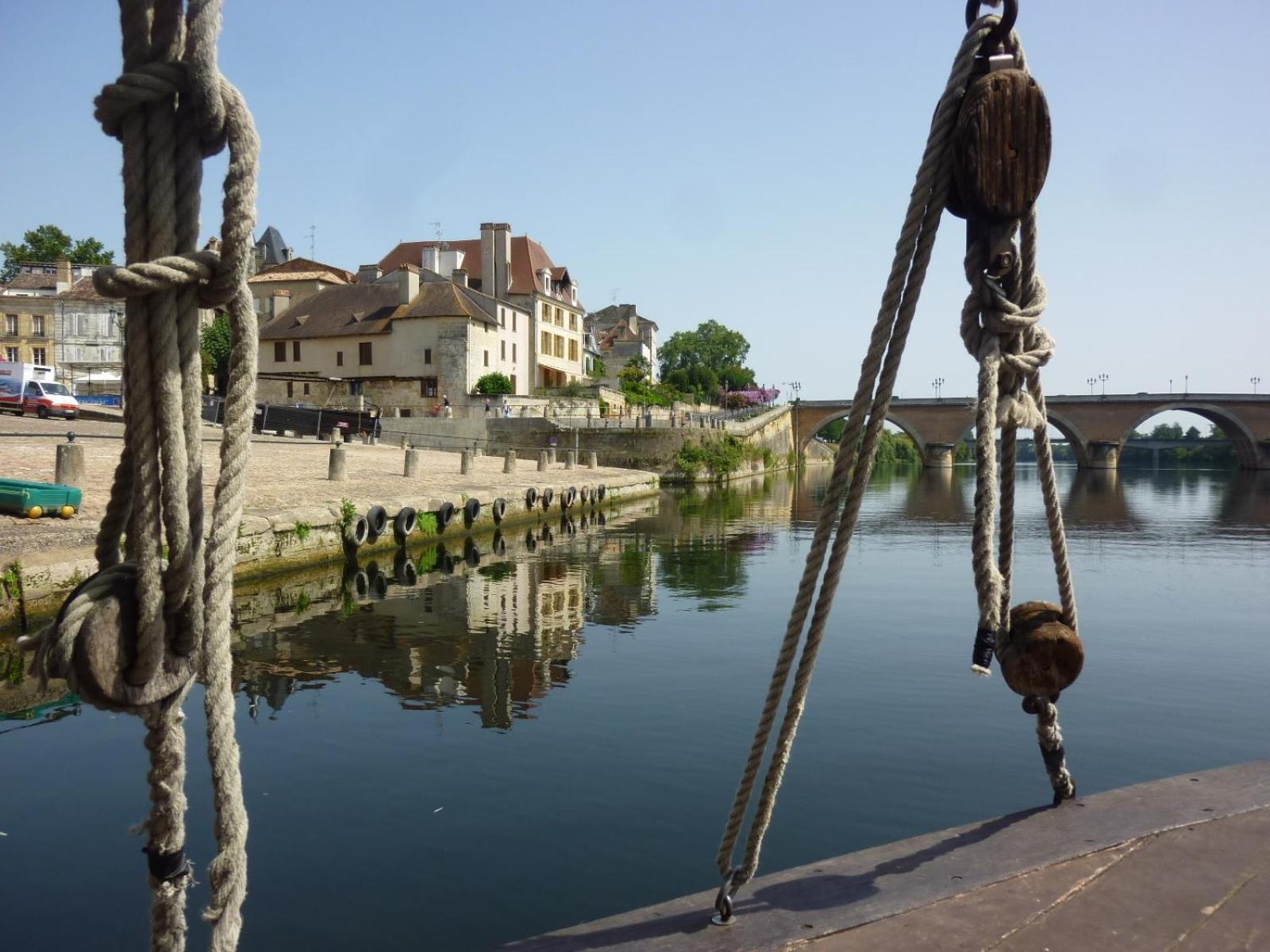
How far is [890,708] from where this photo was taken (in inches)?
302

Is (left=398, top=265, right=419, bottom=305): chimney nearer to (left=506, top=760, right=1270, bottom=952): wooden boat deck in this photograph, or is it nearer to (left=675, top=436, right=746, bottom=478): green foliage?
(left=675, top=436, right=746, bottom=478): green foliage

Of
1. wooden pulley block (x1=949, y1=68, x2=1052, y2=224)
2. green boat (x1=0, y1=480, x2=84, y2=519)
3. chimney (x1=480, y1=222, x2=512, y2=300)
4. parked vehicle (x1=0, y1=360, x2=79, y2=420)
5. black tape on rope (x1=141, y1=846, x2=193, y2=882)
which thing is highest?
chimney (x1=480, y1=222, x2=512, y2=300)

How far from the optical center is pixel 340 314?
5250 centimetres

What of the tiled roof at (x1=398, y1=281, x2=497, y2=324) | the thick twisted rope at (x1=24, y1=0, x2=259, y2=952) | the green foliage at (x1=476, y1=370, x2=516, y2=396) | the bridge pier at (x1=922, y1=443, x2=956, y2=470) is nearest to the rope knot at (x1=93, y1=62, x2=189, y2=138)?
the thick twisted rope at (x1=24, y1=0, x2=259, y2=952)

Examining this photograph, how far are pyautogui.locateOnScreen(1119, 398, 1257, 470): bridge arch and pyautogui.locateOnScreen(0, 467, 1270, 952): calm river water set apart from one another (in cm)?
5894

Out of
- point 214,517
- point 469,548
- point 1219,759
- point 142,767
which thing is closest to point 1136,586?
point 1219,759

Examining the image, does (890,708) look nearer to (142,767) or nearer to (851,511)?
(142,767)

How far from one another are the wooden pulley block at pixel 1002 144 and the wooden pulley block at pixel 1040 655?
1.07m

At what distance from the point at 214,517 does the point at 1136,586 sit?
15.7 metres

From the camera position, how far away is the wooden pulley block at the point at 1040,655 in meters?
2.61

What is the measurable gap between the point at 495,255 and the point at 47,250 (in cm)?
3032

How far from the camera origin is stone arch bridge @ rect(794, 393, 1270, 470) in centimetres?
6488

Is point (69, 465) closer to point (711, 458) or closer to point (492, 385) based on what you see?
point (711, 458)

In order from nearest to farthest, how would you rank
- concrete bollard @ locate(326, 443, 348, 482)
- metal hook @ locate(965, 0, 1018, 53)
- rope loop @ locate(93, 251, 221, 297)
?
rope loop @ locate(93, 251, 221, 297) → metal hook @ locate(965, 0, 1018, 53) → concrete bollard @ locate(326, 443, 348, 482)
